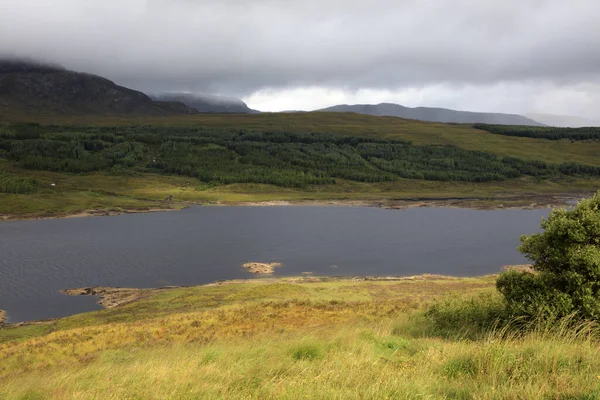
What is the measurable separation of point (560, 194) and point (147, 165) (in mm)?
156167

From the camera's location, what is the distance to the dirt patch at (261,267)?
6339 cm

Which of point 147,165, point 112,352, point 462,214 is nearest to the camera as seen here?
point 112,352

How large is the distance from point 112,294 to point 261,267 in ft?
68.1

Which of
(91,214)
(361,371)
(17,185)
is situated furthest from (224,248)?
(17,185)

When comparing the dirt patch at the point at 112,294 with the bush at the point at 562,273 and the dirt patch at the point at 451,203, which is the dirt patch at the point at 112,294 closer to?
the bush at the point at 562,273

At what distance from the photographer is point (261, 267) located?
6544cm

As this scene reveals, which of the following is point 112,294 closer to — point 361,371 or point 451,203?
point 361,371

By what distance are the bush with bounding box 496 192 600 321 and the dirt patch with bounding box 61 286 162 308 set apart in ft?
133

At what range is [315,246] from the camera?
265ft

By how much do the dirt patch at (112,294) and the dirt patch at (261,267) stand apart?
1515 cm

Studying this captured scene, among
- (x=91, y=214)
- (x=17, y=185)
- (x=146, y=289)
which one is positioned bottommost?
(x=91, y=214)

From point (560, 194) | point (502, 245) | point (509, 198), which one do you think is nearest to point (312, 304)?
point (502, 245)

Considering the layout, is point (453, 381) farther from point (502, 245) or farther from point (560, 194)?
point (560, 194)

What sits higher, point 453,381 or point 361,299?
point 453,381
